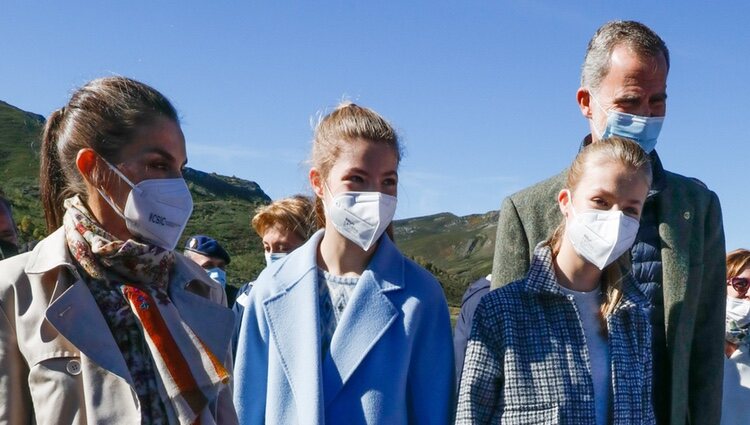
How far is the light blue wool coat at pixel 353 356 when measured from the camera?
136 inches

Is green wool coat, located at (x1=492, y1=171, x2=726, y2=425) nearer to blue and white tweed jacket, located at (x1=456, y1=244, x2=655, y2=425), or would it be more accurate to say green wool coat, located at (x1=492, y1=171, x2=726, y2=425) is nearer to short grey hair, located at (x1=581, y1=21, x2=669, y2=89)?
blue and white tweed jacket, located at (x1=456, y1=244, x2=655, y2=425)

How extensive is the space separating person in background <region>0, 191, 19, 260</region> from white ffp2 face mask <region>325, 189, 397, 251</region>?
3.74 meters

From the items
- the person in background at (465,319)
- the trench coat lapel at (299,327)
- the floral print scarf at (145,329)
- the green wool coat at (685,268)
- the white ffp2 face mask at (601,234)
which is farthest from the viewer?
the person in background at (465,319)

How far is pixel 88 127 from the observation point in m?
3.00

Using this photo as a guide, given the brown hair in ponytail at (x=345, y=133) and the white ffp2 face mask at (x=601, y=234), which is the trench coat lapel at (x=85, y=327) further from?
the white ffp2 face mask at (x=601, y=234)

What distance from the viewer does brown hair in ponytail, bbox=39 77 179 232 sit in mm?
3000

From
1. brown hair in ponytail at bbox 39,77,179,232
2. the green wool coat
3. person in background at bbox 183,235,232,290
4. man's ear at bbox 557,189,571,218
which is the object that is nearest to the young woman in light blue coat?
the green wool coat

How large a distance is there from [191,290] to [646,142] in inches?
82.1

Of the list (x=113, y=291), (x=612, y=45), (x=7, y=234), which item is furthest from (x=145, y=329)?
(x=7, y=234)

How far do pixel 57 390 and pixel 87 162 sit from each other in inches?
30.3

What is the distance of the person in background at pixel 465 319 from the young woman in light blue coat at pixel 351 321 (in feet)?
0.71

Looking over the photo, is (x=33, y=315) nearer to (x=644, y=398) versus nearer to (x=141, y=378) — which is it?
(x=141, y=378)

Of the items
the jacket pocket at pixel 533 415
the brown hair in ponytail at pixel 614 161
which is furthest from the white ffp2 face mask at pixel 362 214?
the jacket pocket at pixel 533 415

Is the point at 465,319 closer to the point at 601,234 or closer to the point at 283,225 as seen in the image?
the point at 601,234
